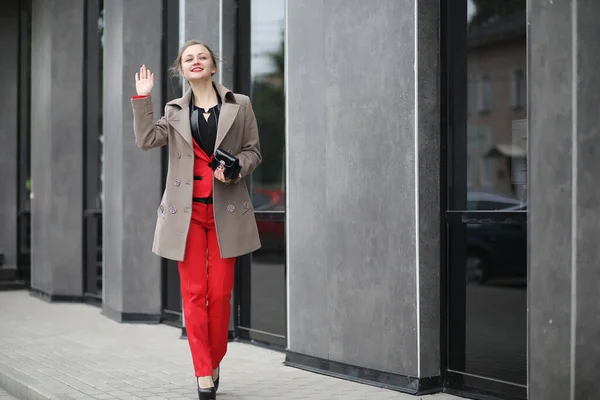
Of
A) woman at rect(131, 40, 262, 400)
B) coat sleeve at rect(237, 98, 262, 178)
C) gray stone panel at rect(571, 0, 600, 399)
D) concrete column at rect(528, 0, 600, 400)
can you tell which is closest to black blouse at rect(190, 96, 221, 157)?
woman at rect(131, 40, 262, 400)

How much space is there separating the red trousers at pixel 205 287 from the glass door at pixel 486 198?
148 cm

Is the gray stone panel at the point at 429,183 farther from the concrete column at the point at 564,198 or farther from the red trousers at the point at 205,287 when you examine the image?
the concrete column at the point at 564,198

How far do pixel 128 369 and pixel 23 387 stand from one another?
874 millimetres

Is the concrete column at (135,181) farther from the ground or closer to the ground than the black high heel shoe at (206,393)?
farther from the ground

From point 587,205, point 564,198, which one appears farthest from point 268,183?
point 587,205

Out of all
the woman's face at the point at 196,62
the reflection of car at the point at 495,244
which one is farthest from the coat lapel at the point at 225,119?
the reflection of car at the point at 495,244

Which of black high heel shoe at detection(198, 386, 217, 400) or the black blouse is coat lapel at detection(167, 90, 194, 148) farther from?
black high heel shoe at detection(198, 386, 217, 400)

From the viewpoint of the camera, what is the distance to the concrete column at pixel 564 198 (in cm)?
465

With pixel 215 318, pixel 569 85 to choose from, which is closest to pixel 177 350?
pixel 215 318

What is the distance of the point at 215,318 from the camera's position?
6160 mm

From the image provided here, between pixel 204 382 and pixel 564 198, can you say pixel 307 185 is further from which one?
pixel 564 198

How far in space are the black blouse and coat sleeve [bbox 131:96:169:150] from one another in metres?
0.22

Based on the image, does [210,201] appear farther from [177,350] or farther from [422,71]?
[177,350]

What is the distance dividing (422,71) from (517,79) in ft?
2.33
